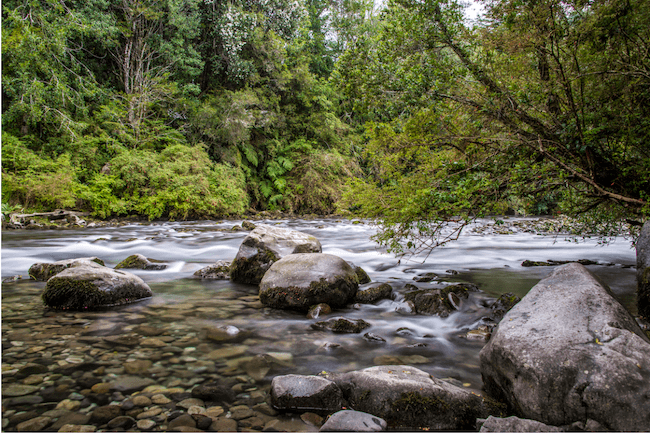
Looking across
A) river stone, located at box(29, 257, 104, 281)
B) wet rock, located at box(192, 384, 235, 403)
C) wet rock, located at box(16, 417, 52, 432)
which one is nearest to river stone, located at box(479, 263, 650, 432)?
wet rock, located at box(192, 384, 235, 403)

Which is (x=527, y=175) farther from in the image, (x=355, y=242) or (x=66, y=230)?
(x=66, y=230)

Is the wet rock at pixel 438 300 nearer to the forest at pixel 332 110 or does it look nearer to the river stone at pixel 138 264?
the forest at pixel 332 110

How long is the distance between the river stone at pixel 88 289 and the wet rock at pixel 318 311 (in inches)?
90.1

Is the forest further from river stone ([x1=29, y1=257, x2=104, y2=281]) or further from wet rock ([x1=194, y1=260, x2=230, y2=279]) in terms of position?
river stone ([x1=29, y1=257, x2=104, y2=281])

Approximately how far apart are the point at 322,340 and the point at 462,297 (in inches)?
87.7

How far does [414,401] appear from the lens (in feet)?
7.01

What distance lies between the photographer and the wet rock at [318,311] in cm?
411

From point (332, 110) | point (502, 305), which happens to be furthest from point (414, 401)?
point (332, 110)

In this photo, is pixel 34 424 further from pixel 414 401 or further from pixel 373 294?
pixel 373 294

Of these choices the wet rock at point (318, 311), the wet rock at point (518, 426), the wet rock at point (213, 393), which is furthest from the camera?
the wet rock at point (318, 311)

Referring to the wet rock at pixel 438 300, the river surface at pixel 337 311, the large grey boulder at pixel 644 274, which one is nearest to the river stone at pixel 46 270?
the river surface at pixel 337 311

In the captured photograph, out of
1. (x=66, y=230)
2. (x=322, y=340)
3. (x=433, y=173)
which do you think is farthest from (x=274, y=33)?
(x=322, y=340)

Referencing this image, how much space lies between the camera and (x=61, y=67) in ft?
48.1

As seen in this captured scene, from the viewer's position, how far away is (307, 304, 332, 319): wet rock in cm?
411
